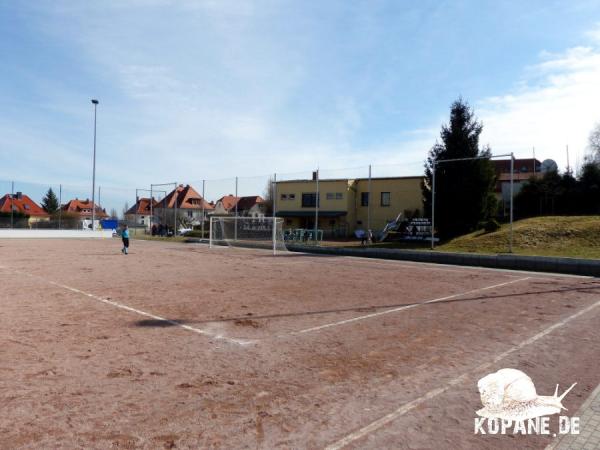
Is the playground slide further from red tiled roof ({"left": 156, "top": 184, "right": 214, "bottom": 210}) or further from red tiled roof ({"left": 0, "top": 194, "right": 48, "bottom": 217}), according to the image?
red tiled roof ({"left": 156, "top": 184, "right": 214, "bottom": 210})

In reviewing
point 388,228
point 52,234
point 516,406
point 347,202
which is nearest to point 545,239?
point 388,228

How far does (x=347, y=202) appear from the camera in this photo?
131 ft

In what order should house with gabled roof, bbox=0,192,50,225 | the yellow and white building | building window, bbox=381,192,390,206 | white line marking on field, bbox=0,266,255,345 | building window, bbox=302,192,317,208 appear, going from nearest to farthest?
white line marking on field, bbox=0,266,255,345 → the yellow and white building → building window, bbox=381,192,390,206 → building window, bbox=302,192,317,208 → house with gabled roof, bbox=0,192,50,225

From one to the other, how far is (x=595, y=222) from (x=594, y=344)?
60.3 feet

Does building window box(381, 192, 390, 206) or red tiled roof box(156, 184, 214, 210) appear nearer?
building window box(381, 192, 390, 206)

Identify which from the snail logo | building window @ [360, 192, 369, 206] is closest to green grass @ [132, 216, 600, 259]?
the snail logo

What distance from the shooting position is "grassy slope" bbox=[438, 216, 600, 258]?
18875 millimetres

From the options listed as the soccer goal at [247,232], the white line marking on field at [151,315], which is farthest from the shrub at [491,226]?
the white line marking on field at [151,315]

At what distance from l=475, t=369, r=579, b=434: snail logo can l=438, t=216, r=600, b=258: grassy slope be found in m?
15.5

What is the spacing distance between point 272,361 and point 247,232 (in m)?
24.1

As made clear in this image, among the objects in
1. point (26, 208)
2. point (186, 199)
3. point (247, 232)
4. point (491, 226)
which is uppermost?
point (186, 199)

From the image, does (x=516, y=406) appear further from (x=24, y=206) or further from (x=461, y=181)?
(x=24, y=206)

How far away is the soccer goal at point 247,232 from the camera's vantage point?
2669cm

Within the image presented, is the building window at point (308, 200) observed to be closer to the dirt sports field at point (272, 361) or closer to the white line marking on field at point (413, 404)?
the dirt sports field at point (272, 361)
